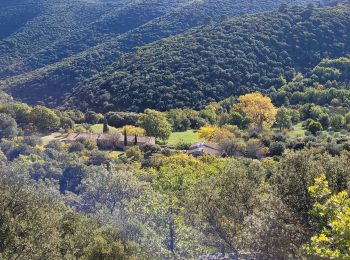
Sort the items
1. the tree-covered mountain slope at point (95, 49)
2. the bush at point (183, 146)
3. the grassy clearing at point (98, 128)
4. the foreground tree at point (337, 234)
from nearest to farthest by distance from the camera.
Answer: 1. the foreground tree at point (337, 234)
2. the bush at point (183, 146)
3. the grassy clearing at point (98, 128)
4. the tree-covered mountain slope at point (95, 49)

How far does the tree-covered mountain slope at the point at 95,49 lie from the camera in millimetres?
89562

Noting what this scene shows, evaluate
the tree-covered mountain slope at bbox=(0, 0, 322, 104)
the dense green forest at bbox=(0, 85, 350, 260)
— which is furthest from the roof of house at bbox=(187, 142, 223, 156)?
the tree-covered mountain slope at bbox=(0, 0, 322, 104)

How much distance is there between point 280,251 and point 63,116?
4783 cm

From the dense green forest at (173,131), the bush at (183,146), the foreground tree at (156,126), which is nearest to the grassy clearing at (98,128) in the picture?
the dense green forest at (173,131)

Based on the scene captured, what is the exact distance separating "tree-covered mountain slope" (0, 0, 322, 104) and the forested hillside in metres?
8.29

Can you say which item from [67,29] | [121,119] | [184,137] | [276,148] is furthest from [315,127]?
[67,29]

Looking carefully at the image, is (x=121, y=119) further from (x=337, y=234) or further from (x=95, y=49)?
(x=337, y=234)

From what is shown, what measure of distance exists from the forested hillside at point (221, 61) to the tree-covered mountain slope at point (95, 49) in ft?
27.2

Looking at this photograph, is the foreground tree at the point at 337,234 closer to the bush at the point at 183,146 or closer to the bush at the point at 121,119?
the bush at the point at 183,146

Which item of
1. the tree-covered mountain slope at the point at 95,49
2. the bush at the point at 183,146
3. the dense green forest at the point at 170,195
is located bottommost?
the tree-covered mountain slope at the point at 95,49

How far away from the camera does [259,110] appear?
59.6 metres

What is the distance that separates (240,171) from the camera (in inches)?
833

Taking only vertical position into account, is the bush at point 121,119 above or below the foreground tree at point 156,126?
below

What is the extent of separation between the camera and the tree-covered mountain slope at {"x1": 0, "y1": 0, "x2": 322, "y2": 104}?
3526 inches
